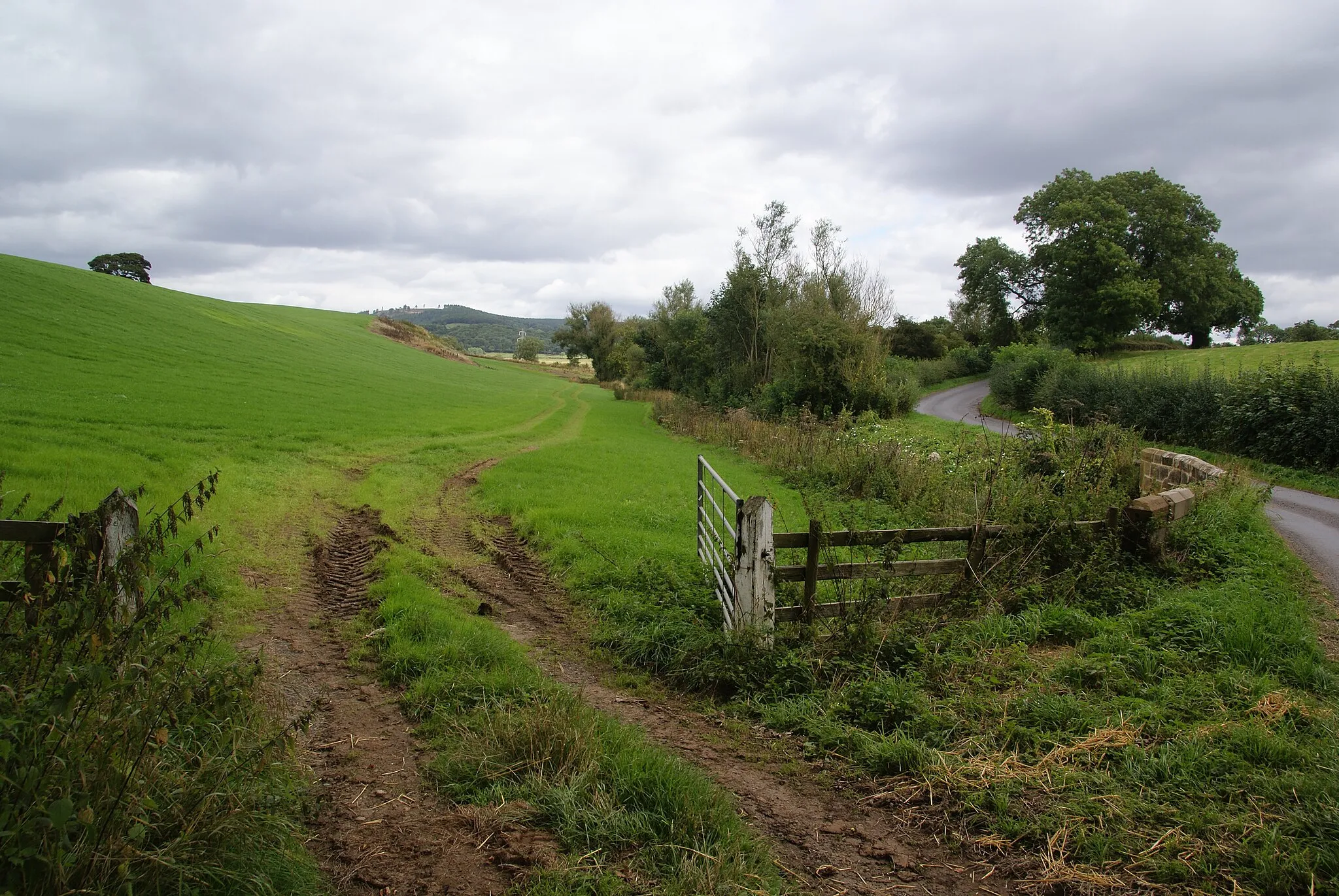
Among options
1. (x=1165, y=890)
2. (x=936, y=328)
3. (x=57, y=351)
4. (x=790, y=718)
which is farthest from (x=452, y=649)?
(x=936, y=328)

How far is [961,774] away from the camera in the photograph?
458cm

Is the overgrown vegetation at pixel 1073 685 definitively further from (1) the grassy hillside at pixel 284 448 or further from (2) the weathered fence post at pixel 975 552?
(1) the grassy hillside at pixel 284 448

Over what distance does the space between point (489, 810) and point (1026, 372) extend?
40.6m

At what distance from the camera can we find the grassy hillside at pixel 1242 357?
26.2 metres

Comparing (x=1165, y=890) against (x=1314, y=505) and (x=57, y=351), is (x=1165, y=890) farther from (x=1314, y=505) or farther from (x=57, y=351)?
(x=57, y=351)

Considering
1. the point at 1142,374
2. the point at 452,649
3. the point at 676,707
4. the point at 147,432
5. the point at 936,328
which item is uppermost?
the point at 936,328

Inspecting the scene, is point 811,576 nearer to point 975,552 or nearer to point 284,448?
point 975,552

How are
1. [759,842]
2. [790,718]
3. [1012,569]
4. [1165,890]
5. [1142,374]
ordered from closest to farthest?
[1165,890] < [759,842] < [790,718] < [1012,569] < [1142,374]

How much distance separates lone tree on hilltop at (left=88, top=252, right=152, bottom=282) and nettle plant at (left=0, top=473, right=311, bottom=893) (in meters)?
87.6

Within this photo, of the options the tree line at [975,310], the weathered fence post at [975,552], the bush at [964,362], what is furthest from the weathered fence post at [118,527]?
the bush at [964,362]

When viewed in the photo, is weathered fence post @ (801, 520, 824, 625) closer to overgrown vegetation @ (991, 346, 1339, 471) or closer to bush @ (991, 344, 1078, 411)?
overgrown vegetation @ (991, 346, 1339, 471)

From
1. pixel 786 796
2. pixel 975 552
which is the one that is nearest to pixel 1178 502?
pixel 975 552

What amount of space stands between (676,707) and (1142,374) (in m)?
28.7

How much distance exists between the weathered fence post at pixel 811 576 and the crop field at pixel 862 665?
0.94 feet
